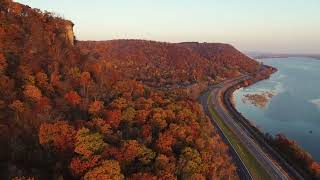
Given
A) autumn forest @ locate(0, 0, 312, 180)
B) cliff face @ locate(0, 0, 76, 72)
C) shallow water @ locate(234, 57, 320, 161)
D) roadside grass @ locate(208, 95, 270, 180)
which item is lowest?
shallow water @ locate(234, 57, 320, 161)

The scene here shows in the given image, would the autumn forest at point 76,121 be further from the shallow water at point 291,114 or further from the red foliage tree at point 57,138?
the shallow water at point 291,114

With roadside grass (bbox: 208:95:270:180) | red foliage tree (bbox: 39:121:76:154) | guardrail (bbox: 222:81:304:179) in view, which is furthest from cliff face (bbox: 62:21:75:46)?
guardrail (bbox: 222:81:304:179)

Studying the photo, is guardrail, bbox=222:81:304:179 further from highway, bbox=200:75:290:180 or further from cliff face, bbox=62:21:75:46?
cliff face, bbox=62:21:75:46

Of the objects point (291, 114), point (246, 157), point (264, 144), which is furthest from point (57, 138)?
point (291, 114)

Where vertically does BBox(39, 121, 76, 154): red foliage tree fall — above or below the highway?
above

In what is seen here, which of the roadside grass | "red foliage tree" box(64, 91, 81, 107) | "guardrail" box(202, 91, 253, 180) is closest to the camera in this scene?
"red foliage tree" box(64, 91, 81, 107)

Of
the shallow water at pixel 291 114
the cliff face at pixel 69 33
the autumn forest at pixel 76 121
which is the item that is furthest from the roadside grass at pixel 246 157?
the cliff face at pixel 69 33

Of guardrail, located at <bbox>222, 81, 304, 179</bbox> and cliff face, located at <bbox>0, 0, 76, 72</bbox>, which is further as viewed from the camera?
guardrail, located at <bbox>222, 81, 304, 179</bbox>

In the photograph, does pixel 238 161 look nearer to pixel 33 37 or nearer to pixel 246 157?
pixel 246 157
